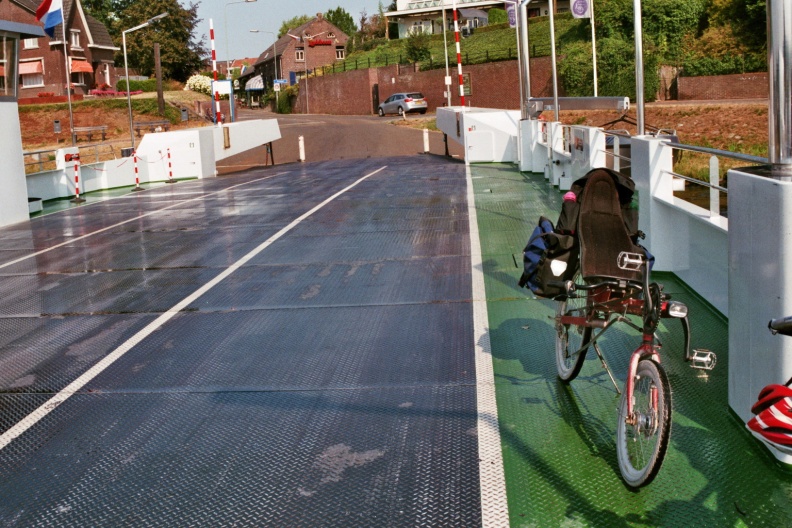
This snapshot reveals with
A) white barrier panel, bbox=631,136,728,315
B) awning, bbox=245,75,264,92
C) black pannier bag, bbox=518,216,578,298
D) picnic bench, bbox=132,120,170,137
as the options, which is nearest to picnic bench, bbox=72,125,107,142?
picnic bench, bbox=132,120,170,137

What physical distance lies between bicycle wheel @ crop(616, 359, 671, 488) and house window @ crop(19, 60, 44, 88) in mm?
82502

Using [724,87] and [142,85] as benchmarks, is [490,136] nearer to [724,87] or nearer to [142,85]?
[724,87]

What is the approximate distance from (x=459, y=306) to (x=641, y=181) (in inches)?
115

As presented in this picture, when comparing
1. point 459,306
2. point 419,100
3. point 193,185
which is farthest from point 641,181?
point 419,100

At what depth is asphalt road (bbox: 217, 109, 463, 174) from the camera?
44312 mm

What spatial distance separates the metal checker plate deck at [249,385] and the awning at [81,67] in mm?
72995

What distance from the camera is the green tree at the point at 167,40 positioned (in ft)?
302

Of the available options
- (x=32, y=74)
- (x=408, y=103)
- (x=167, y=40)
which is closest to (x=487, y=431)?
(x=408, y=103)

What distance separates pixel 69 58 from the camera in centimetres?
8025

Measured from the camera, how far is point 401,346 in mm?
7945

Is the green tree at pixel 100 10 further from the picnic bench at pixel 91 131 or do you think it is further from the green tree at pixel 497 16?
the picnic bench at pixel 91 131

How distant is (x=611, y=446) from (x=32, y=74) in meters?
84.2

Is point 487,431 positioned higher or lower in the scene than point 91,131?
lower

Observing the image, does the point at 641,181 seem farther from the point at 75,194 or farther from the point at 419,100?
the point at 419,100
